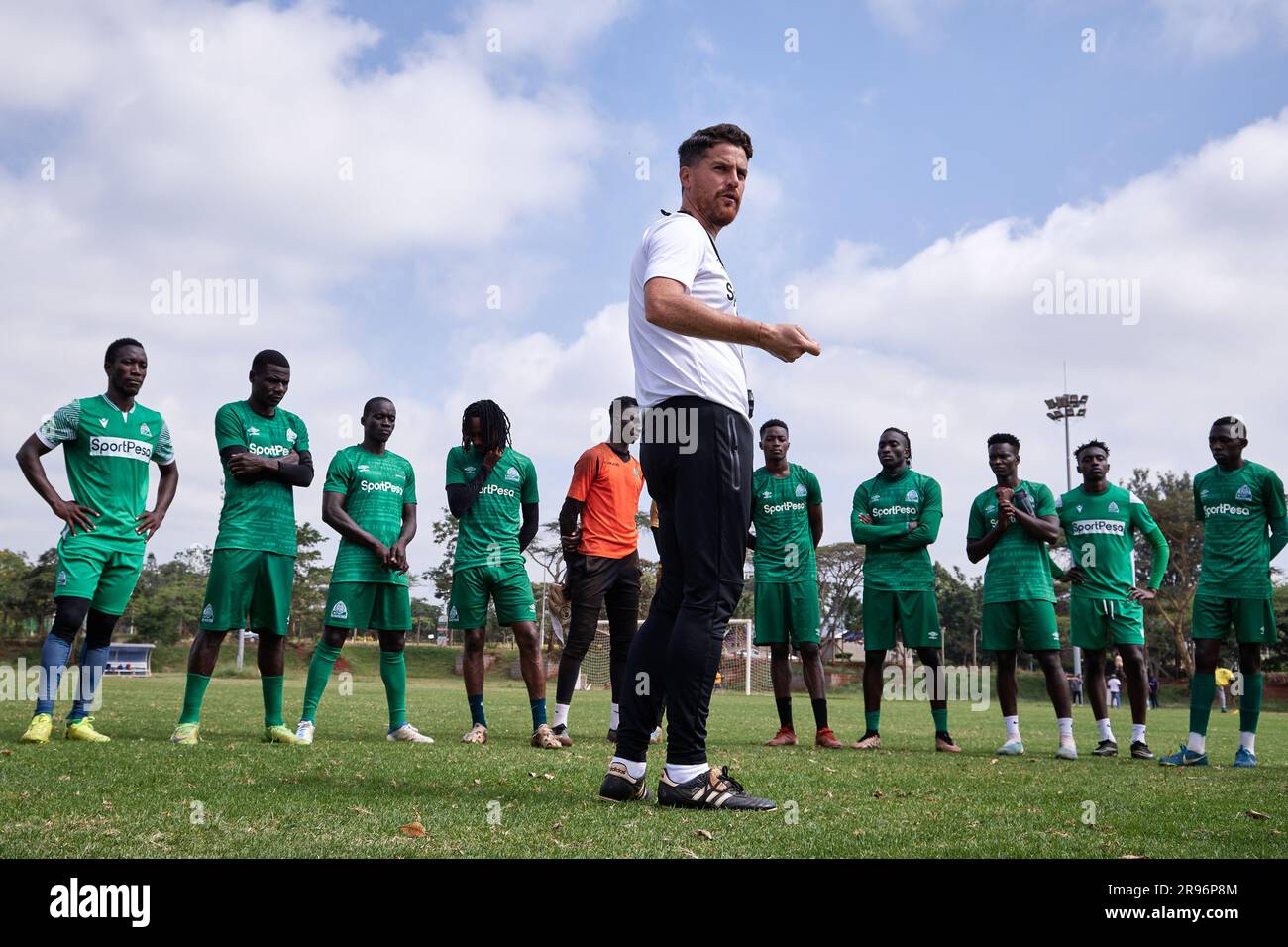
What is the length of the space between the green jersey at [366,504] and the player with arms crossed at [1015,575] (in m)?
5.11

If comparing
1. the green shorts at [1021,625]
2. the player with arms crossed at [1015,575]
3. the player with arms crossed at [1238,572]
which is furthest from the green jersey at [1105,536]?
the player with arms crossed at [1238,572]

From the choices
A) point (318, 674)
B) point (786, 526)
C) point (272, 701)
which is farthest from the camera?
point (786, 526)

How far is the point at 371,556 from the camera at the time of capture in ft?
26.0

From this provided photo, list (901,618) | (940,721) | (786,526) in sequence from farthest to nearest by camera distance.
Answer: (786,526)
(901,618)
(940,721)

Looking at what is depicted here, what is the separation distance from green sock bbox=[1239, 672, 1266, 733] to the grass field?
1.07 meters

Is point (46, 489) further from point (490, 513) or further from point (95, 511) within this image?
point (490, 513)

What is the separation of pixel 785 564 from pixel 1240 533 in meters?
3.67

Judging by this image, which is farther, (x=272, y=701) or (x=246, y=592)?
(x=272, y=701)

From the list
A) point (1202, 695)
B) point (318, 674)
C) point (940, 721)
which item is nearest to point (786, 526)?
point (940, 721)

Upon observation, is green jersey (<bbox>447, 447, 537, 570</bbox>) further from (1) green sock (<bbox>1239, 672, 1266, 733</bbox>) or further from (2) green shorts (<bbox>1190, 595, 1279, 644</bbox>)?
(1) green sock (<bbox>1239, 672, 1266, 733</bbox>)

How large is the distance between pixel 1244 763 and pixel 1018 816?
15.7ft

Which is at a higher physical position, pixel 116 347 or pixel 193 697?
pixel 116 347
